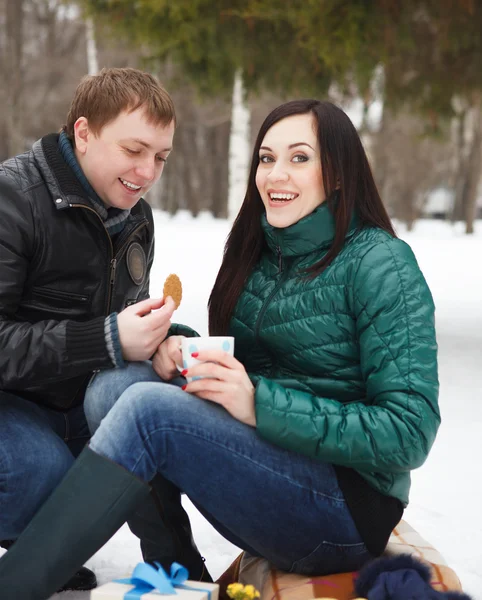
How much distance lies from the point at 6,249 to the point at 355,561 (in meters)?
1.30

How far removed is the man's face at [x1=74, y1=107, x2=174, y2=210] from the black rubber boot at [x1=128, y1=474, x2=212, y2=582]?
2.94ft

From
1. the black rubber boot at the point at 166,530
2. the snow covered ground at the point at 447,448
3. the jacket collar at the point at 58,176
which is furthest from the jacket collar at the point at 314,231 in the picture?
the snow covered ground at the point at 447,448

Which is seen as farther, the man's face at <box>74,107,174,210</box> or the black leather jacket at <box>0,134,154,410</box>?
the man's face at <box>74,107,174,210</box>

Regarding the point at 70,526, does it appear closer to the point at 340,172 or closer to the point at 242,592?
the point at 242,592

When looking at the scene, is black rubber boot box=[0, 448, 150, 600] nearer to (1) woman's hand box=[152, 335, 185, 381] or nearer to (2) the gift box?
(2) the gift box

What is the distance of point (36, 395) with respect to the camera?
8.55 feet

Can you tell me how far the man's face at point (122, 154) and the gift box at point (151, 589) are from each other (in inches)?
45.4

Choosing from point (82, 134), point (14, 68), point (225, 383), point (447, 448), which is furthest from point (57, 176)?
point (14, 68)

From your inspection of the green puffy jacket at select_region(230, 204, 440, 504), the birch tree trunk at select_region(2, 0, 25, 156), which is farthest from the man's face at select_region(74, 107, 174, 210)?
the birch tree trunk at select_region(2, 0, 25, 156)

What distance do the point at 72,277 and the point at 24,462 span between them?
575 mm

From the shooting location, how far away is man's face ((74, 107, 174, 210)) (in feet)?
8.31

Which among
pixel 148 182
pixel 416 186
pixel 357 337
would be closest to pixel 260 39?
pixel 148 182

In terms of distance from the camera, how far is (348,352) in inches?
88.1

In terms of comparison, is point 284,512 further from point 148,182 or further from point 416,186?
point 416,186
